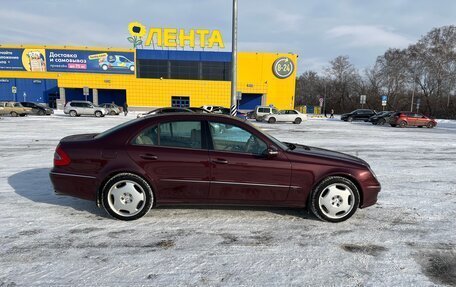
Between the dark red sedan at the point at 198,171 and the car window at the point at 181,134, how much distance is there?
1 cm

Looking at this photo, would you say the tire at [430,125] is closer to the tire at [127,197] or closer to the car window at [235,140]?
the car window at [235,140]

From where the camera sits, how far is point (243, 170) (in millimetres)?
4195

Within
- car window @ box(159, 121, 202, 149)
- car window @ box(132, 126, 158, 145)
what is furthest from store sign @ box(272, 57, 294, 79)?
car window @ box(132, 126, 158, 145)

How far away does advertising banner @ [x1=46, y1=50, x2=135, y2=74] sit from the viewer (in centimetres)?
4862

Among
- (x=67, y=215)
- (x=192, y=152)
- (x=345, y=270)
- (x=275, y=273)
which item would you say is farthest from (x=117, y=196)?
(x=345, y=270)

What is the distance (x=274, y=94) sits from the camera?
52594 mm

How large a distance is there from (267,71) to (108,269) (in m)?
51.2

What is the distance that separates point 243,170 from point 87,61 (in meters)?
51.7

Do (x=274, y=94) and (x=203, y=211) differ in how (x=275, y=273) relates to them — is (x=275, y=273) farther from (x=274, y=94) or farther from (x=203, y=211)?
(x=274, y=94)

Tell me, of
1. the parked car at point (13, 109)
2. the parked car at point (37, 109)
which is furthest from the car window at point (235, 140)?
the parked car at point (37, 109)

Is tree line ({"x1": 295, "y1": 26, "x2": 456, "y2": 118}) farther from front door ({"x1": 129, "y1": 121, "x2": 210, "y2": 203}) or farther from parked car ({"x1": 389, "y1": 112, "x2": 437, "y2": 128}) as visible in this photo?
front door ({"x1": 129, "y1": 121, "x2": 210, "y2": 203})

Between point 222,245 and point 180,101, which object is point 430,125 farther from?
point 180,101

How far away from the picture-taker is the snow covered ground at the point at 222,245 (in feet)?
9.91

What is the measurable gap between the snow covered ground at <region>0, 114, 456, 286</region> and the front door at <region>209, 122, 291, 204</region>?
39 centimetres
